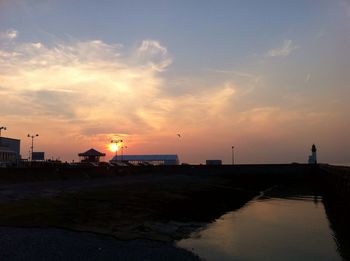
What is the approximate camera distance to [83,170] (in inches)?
3342

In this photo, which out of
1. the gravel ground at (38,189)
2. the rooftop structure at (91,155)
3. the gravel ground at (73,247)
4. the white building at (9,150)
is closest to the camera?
the gravel ground at (73,247)

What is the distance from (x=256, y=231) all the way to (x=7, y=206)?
60.3 feet

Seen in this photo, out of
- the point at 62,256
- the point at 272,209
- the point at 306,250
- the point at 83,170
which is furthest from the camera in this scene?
the point at 83,170

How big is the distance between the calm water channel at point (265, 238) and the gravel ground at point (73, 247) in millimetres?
2308

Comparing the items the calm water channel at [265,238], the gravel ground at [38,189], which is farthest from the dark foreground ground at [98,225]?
the gravel ground at [38,189]

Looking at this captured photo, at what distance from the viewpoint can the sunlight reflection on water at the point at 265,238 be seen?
24.1m

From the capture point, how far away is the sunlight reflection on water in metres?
24.1

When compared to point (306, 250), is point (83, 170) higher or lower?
higher

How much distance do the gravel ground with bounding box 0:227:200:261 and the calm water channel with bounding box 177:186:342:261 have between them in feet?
7.57

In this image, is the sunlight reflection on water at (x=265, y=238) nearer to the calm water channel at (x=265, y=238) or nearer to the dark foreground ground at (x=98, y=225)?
the calm water channel at (x=265, y=238)

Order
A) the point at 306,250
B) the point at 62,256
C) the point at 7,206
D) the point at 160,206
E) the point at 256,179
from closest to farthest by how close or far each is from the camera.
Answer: the point at 62,256 < the point at 306,250 < the point at 7,206 < the point at 160,206 < the point at 256,179

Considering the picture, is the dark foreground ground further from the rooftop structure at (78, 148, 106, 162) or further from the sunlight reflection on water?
the rooftop structure at (78, 148, 106, 162)

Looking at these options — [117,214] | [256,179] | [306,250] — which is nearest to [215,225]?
[117,214]

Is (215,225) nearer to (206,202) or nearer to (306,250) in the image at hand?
(306,250)
